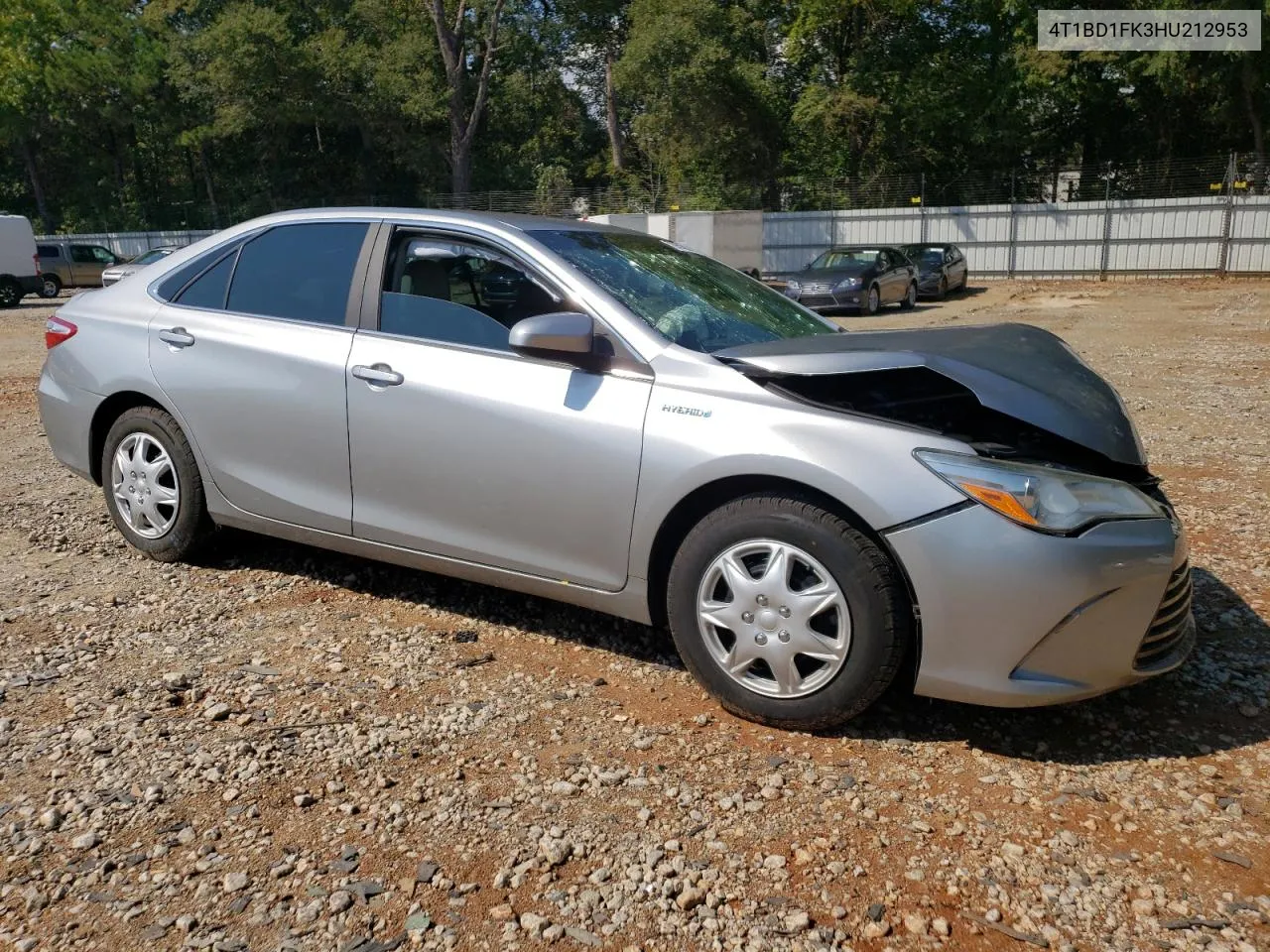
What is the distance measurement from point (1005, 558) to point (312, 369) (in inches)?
106

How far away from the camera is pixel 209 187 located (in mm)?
43094

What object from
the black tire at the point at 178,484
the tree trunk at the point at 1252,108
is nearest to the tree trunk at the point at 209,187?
the tree trunk at the point at 1252,108

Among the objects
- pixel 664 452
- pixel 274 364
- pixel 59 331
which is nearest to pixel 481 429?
pixel 664 452

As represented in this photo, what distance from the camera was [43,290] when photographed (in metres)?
27.9

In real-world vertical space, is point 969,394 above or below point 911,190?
below

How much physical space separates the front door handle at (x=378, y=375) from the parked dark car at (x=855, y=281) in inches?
650

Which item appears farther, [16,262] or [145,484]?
[16,262]

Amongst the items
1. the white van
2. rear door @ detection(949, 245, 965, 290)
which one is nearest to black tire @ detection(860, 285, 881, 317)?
rear door @ detection(949, 245, 965, 290)

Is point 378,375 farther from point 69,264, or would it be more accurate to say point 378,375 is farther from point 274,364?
point 69,264

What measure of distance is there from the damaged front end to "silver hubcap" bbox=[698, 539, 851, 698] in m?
0.52

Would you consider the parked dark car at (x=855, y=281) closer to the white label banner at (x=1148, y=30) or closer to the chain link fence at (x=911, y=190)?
the chain link fence at (x=911, y=190)

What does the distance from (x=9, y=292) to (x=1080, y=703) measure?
1075 inches

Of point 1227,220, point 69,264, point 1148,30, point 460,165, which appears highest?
point 1148,30

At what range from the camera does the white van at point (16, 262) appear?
24656 mm
